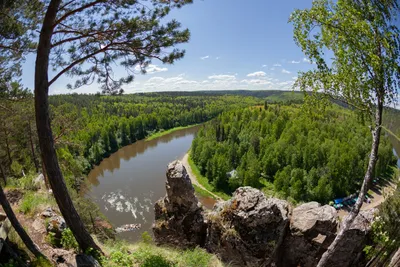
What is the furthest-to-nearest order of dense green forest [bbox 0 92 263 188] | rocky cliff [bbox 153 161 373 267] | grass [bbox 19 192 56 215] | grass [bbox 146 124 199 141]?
grass [bbox 146 124 199 141] → dense green forest [bbox 0 92 263 188] → rocky cliff [bbox 153 161 373 267] → grass [bbox 19 192 56 215]

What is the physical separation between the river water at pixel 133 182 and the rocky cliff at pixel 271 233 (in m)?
10.5

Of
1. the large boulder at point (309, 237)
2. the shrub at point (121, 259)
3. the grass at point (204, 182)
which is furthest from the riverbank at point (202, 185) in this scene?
the shrub at point (121, 259)

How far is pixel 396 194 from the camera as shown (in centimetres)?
514

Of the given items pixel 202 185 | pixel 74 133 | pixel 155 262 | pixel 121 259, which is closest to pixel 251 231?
pixel 155 262

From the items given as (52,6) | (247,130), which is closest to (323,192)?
(247,130)

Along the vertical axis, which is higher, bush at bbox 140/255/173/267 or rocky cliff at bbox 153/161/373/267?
bush at bbox 140/255/173/267

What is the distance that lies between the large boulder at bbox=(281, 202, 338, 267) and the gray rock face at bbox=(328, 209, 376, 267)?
1.95ft

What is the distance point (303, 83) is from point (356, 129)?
52722 mm

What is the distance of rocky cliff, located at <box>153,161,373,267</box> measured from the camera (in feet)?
28.6

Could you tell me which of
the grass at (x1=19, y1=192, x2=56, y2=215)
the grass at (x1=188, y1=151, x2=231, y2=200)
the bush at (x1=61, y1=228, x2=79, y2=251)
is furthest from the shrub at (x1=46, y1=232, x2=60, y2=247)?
the grass at (x1=188, y1=151, x2=231, y2=200)

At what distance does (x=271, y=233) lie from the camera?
9078mm

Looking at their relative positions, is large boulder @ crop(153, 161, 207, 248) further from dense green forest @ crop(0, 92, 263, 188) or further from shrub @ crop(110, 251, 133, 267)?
shrub @ crop(110, 251, 133, 267)

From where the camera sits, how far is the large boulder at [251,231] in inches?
351

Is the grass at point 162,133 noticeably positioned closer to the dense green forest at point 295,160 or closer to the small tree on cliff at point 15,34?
the dense green forest at point 295,160
